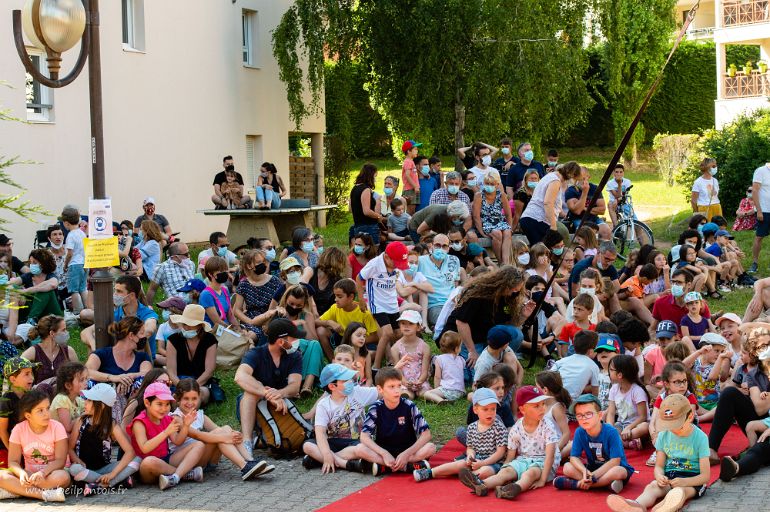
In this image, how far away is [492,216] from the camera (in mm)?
16375

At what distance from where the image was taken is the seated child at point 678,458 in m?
7.95

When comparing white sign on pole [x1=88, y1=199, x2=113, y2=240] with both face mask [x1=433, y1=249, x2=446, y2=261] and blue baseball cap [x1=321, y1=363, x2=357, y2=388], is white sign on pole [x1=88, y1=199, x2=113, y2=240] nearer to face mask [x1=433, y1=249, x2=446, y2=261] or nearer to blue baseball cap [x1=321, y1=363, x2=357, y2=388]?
blue baseball cap [x1=321, y1=363, x2=357, y2=388]

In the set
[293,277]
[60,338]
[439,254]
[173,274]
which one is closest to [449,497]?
[60,338]

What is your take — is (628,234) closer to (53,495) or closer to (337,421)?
(337,421)

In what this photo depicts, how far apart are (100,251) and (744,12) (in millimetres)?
29602

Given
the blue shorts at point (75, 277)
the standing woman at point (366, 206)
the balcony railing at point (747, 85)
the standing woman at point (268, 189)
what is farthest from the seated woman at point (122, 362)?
the balcony railing at point (747, 85)

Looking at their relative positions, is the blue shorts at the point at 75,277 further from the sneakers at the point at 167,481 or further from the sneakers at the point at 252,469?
the sneakers at the point at 252,469

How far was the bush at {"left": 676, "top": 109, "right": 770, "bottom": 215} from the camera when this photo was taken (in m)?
22.3

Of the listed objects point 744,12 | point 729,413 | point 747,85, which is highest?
point 744,12

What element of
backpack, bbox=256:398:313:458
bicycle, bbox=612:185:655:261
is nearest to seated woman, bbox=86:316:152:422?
backpack, bbox=256:398:313:458

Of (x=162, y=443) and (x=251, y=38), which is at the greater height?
(x=251, y=38)

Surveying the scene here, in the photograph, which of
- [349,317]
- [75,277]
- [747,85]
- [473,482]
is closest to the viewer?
[473,482]

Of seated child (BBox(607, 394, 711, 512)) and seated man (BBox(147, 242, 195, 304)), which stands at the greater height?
seated man (BBox(147, 242, 195, 304))

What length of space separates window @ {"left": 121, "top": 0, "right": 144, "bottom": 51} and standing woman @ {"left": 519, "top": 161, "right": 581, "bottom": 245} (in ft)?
34.5
